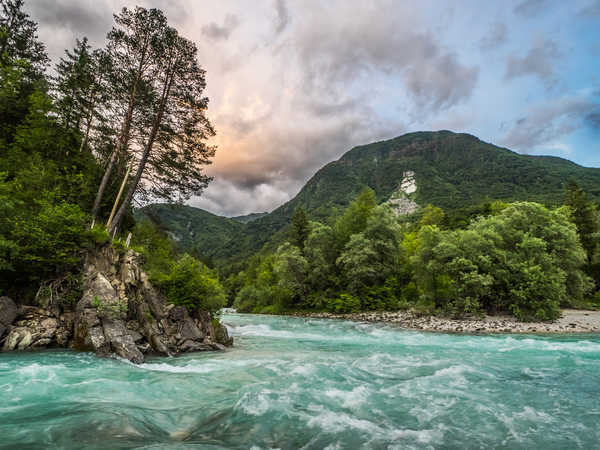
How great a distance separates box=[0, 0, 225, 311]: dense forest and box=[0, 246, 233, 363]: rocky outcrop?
70 cm

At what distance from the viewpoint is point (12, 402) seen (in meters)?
6.18

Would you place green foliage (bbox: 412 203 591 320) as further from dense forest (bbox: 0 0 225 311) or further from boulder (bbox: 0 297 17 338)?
boulder (bbox: 0 297 17 338)

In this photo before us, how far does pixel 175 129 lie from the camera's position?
1862cm

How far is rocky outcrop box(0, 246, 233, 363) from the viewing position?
35.1 ft

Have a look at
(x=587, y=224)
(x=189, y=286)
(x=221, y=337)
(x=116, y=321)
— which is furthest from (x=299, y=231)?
(x=587, y=224)

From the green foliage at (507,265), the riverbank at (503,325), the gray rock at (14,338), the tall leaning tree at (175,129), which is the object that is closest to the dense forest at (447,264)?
the green foliage at (507,265)

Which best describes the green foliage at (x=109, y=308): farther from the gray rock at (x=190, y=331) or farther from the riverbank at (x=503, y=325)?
the riverbank at (x=503, y=325)

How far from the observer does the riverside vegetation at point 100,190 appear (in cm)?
1160

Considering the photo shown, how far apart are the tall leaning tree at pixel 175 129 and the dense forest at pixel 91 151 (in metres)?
0.06

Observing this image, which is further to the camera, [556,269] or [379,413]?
[556,269]

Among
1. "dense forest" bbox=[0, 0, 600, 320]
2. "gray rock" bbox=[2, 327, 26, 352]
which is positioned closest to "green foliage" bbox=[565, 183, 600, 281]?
"dense forest" bbox=[0, 0, 600, 320]

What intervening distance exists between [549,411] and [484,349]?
9275mm

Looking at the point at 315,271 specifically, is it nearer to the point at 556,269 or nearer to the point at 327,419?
the point at 556,269

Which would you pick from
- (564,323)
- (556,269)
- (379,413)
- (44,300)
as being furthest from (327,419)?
(556,269)
